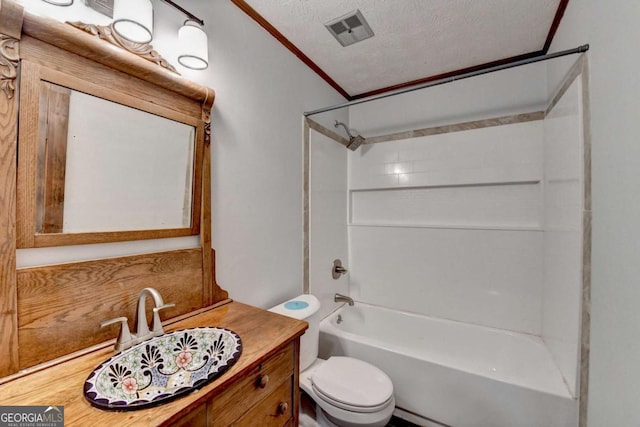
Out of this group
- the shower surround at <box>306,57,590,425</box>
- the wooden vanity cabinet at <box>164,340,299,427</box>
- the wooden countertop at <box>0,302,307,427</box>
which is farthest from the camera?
the shower surround at <box>306,57,590,425</box>

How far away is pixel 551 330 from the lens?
1.72 metres

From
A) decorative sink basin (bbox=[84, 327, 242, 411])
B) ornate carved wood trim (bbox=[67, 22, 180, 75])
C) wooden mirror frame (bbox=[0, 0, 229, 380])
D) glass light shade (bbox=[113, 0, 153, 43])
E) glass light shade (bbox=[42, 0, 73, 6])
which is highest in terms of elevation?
glass light shade (bbox=[113, 0, 153, 43])

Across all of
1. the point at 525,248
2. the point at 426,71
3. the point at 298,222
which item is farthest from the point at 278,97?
the point at 525,248

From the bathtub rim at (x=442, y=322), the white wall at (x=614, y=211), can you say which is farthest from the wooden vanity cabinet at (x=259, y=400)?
the white wall at (x=614, y=211)

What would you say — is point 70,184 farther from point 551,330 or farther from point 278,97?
point 551,330

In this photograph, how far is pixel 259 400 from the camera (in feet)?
2.89

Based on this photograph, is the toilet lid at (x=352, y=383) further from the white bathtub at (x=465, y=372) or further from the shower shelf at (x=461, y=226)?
the shower shelf at (x=461, y=226)

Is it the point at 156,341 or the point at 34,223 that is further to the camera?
the point at 156,341

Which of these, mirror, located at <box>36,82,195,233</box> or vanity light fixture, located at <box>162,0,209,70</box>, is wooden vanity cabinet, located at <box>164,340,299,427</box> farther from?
vanity light fixture, located at <box>162,0,209,70</box>

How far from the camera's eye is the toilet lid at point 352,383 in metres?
1.32

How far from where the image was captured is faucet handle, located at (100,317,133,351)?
2.79 ft

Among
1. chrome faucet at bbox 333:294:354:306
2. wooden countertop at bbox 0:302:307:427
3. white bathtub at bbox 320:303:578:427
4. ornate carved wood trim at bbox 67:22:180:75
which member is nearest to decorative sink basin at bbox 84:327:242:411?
wooden countertop at bbox 0:302:307:427

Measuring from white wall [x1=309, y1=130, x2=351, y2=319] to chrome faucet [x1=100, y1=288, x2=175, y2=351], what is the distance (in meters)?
1.19

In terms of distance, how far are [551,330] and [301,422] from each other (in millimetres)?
1700
